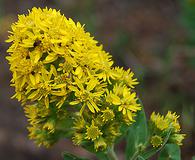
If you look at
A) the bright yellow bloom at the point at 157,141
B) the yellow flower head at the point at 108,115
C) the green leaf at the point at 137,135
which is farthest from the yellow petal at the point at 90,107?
the green leaf at the point at 137,135

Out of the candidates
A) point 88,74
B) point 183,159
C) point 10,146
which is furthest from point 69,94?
point 10,146

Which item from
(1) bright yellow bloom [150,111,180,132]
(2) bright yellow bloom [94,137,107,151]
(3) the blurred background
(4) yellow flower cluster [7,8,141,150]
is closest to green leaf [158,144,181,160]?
(1) bright yellow bloom [150,111,180,132]

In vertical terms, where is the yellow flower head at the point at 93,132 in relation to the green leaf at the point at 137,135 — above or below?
below

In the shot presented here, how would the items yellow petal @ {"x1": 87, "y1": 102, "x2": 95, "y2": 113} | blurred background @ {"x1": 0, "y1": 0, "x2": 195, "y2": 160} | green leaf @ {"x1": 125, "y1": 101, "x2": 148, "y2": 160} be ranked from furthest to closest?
blurred background @ {"x1": 0, "y1": 0, "x2": 195, "y2": 160}
green leaf @ {"x1": 125, "y1": 101, "x2": 148, "y2": 160}
yellow petal @ {"x1": 87, "y1": 102, "x2": 95, "y2": 113}

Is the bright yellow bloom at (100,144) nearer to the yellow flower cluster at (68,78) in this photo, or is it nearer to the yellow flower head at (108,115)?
the yellow flower cluster at (68,78)

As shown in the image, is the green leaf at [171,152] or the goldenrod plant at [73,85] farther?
the green leaf at [171,152]

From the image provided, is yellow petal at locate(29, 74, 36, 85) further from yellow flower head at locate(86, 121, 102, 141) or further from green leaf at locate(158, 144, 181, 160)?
green leaf at locate(158, 144, 181, 160)

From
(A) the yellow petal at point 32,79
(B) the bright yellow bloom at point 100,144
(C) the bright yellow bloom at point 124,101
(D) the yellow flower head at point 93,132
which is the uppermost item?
(C) the bright yellow bloom at point 124,101
